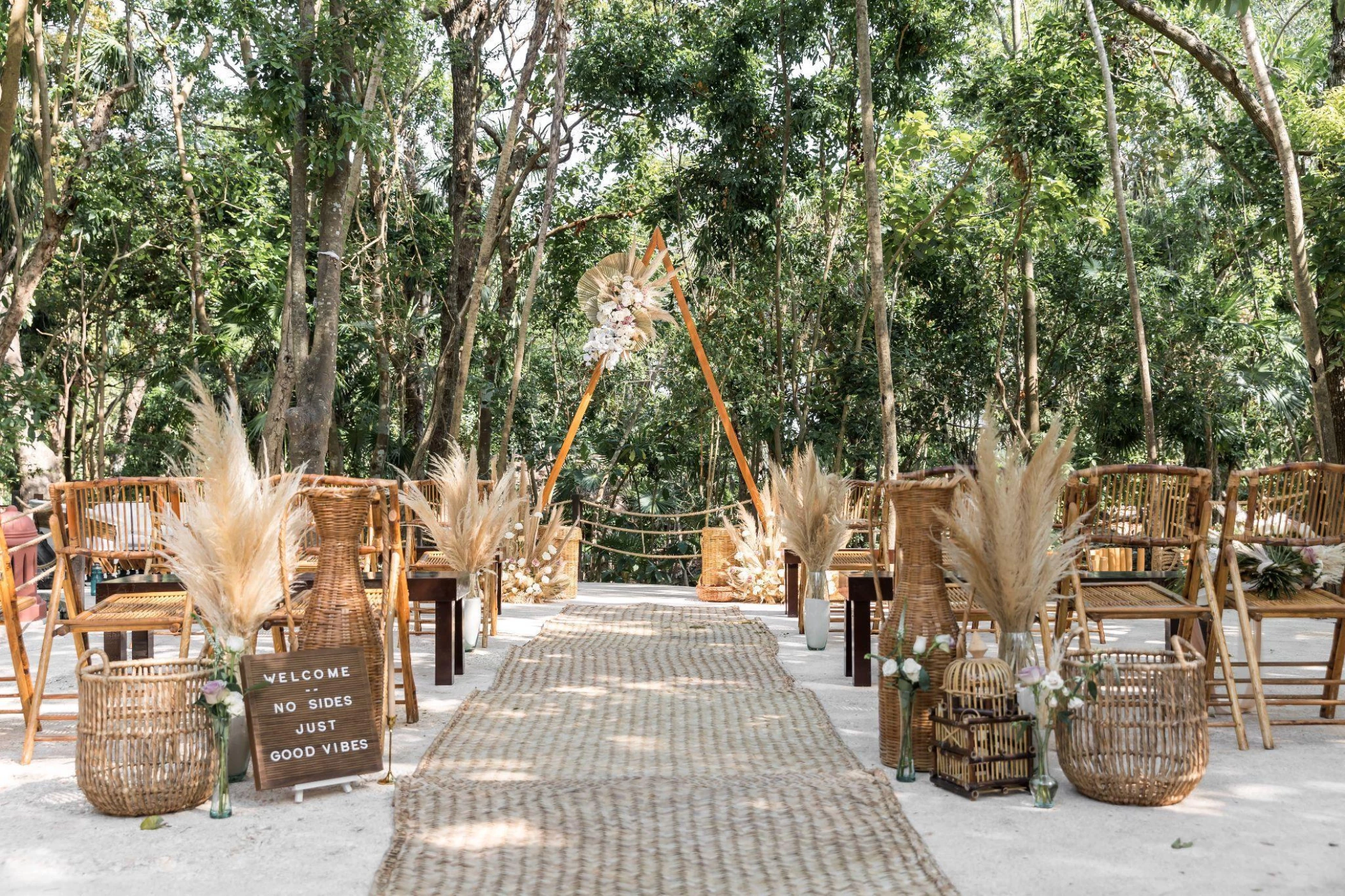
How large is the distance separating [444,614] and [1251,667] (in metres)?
2.98

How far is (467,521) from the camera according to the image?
555 cm

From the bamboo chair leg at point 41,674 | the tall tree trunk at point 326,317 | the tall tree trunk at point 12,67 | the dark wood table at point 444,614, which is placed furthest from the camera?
the tall tree trunk at point 326,317

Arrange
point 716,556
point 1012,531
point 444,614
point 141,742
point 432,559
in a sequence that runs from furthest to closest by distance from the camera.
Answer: point 716,556 < point 432,559 < point 444,614 < point 1012,531 < point 141,742

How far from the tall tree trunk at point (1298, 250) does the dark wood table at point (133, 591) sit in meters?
6.29

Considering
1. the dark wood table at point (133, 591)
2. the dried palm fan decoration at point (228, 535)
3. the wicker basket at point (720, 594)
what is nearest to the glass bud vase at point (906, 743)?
the dried palm fan decoration at point (228, 535)

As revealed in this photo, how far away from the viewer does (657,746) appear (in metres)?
3.73

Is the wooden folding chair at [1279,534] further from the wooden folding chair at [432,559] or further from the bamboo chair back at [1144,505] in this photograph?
the wooden folding chair at [432,559]

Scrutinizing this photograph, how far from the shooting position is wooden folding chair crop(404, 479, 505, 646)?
5.96m

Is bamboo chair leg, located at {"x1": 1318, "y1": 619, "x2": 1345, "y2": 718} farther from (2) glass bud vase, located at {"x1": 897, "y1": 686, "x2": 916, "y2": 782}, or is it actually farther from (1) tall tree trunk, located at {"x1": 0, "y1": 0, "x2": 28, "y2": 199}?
(1) tall tree trunk, located at {"x1": 0, "y1": 0, "x2": 28, "y2": 199}

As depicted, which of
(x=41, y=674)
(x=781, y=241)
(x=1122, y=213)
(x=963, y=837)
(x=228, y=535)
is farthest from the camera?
(x=781, y=241)

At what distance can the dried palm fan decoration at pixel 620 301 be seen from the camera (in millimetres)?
8461

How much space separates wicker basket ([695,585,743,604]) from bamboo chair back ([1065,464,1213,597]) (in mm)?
4619

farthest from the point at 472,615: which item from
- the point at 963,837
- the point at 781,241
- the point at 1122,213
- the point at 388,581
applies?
the point at 1122,213

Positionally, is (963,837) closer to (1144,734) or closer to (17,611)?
(1144,734)
